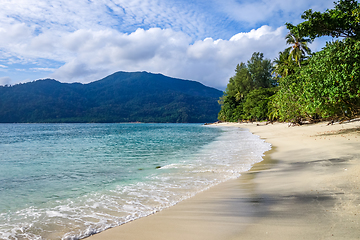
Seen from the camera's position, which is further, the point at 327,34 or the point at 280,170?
the point at 327,34

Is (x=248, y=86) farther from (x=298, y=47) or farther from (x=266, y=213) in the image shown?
(x=266, y=213)

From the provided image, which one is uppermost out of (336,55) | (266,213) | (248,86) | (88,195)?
(248,86)

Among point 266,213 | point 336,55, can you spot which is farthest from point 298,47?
point 266,213

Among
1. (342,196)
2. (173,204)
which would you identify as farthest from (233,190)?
(342,196)

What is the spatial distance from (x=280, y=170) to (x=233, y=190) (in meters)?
3.23

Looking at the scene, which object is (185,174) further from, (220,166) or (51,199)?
(51,199)

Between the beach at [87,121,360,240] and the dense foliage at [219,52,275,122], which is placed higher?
the dense foliage at [219,52,275,122]

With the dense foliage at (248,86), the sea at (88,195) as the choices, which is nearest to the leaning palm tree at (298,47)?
the dense foliage at (248,86)

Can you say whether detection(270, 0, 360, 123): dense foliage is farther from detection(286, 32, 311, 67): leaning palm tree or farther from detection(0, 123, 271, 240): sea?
detection(286, 32, 311, 67): leaning palm tree

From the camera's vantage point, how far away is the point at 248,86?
262 ft

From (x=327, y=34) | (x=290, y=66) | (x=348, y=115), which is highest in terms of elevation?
(x=290, y=66)

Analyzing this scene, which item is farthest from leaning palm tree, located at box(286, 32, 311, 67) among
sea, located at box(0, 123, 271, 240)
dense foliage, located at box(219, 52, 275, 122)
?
sea, located at box(0, 123, 271, 240)

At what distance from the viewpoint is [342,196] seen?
511 cm

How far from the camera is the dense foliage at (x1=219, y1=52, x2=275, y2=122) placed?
67.3m
